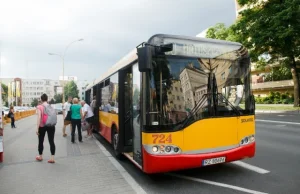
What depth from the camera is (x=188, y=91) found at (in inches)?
201

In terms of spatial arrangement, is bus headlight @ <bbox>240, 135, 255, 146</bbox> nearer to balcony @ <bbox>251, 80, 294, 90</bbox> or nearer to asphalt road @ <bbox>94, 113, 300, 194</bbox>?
asphalt road @ <bbox>94, 113, 300, 194</bbox>

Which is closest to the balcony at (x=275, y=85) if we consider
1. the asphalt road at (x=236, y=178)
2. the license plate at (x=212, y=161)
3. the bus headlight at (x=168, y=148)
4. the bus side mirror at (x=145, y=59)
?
the asphalt road at (x=236, y=178)

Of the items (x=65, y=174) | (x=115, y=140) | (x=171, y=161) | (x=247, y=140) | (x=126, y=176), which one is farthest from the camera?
(x=115, y=140)

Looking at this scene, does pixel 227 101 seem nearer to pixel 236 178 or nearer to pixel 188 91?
pixel 188 91

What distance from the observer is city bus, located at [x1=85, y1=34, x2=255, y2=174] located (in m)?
4.92

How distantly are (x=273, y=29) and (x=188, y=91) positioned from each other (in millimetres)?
22731

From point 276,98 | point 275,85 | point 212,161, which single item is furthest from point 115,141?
point 275,85

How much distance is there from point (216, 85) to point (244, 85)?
2.80ft

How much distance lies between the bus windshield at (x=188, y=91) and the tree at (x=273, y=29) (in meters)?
20.7

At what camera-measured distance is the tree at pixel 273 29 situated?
23391 mm

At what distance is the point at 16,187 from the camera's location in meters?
5.41

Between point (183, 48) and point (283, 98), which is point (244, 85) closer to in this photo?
point (183, 48)

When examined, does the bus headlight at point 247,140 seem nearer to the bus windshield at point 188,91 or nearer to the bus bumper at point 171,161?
the bus windshield at point 188,91

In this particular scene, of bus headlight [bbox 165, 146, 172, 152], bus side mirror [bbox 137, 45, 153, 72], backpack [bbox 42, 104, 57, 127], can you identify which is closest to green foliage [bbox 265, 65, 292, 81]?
backpack [bbox 42, 104, 57, 127]
